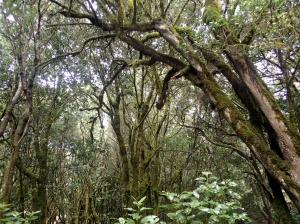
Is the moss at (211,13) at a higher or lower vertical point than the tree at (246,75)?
higher

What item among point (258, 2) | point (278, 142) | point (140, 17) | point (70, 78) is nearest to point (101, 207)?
point (70, 78)

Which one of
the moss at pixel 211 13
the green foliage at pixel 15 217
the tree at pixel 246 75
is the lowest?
the green foliage at pixel 15 217

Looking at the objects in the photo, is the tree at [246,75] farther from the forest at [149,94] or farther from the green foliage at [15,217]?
the green foliage at [15,217]

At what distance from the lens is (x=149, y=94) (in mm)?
6996

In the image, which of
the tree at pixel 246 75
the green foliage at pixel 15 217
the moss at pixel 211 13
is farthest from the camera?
the moss at pixel 211 13

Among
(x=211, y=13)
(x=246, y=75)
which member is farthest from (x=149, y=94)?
(x=246, y=75)

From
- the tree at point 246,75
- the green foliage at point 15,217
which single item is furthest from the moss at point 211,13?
the green foliage at point 15,217

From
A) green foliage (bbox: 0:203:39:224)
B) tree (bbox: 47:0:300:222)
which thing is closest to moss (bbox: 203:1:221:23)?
tree (bbox: 47:0:300:222)

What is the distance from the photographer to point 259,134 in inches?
132

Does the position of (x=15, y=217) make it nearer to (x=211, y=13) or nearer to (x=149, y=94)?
(x=211, y=13)

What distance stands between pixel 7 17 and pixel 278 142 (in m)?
4.63

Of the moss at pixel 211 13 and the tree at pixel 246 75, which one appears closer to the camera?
the tree at pixel 246 75

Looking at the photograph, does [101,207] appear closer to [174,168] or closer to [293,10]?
[174,168]

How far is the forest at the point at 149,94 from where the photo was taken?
2986mm
